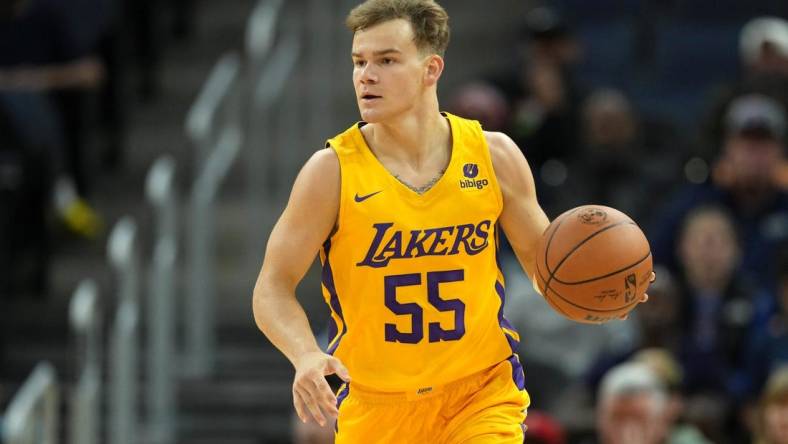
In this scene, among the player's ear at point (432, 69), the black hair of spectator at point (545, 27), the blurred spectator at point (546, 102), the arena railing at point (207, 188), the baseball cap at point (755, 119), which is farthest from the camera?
the black hair of spectator at point (545, 27)

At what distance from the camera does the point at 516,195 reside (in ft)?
22.4

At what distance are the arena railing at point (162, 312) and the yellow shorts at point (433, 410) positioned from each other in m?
5.05

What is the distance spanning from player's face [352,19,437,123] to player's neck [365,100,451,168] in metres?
0.13

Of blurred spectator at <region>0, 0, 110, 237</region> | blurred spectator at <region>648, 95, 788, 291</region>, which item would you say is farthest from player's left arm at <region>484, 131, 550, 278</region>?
blurred spectator at <region>0, 0, 110, 237</region>

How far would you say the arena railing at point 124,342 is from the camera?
36.6ft

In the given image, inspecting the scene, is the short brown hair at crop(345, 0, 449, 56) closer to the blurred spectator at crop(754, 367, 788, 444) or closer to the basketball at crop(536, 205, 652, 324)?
the basketball at crop(536, 205, 652, 324)

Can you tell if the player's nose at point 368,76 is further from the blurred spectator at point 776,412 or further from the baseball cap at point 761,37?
the baseball cap at point 761,37

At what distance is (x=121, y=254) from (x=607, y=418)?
3.54m

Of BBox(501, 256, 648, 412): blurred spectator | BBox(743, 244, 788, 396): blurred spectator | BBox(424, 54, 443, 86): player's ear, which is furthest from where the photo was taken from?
BBox(501, 256, 648, 412): blurred spectator

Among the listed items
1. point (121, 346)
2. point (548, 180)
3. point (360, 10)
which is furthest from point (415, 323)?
point (548, 180)

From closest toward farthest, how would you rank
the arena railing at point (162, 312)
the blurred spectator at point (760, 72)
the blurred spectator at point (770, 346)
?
the blurred spectator at point (770, 346), the arena railing at point (162, 312), the blurred spectator at point (760, 72)

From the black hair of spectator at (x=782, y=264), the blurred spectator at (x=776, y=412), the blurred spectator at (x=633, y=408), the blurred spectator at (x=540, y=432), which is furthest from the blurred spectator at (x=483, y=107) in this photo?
the blurred spectator at (x=776, y=412)

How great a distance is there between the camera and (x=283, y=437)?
11.6 meters

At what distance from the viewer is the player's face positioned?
6.59 m
